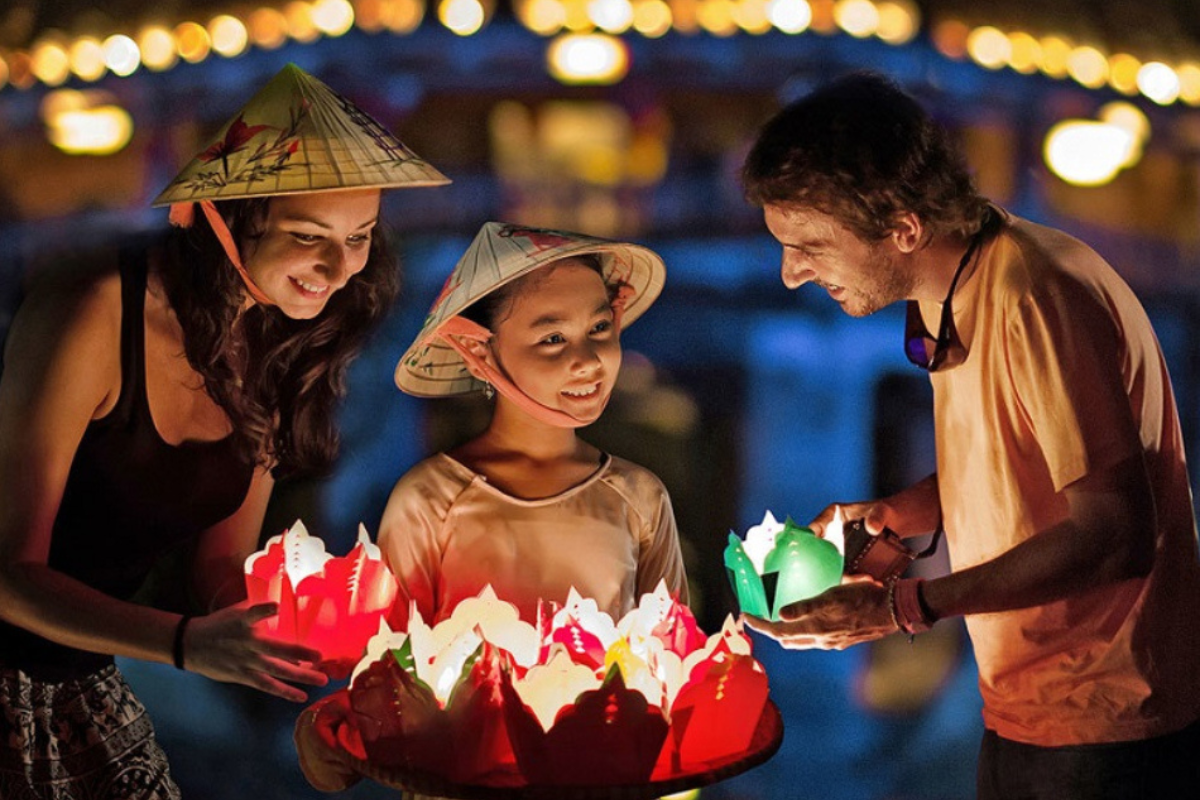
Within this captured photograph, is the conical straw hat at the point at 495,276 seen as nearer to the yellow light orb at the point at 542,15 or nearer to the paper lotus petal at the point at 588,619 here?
the yellow light orb at the point at 542,15

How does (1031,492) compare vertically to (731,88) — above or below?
A: below

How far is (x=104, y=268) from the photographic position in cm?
304

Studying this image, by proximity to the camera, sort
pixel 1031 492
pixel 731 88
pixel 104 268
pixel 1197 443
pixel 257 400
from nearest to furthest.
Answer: pixel 1031 492 < pixel 104 268 < pixel 257 400 < pixel 731 88 < pixel 1197 443

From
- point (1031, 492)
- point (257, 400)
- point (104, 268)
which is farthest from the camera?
point (257, 400)

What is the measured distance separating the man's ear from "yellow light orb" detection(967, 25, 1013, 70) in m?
0.79

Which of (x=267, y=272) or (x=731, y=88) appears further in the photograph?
(x=731, y=88)

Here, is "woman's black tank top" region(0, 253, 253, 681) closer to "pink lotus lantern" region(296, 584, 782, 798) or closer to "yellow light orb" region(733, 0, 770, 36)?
"pink lotus lantern" region(296, 584, 782, 798)

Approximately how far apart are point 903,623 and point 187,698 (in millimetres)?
1915

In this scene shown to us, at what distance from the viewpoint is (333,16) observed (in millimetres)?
3393

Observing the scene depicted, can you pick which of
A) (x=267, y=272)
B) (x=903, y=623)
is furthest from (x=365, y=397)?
(x=903, y=623)

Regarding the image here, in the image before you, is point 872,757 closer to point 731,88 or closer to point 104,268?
point 731,88

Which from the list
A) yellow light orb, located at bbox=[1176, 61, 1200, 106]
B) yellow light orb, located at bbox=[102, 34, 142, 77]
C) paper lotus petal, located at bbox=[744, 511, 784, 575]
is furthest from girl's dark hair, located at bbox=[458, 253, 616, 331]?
yellow light orb, located at bbox=[1176, 61, 1200, 106]

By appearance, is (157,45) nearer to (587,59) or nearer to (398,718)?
(587,59)

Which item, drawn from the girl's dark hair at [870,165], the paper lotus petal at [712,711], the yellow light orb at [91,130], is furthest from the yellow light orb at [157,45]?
the paper lotus petal at [712,711]
